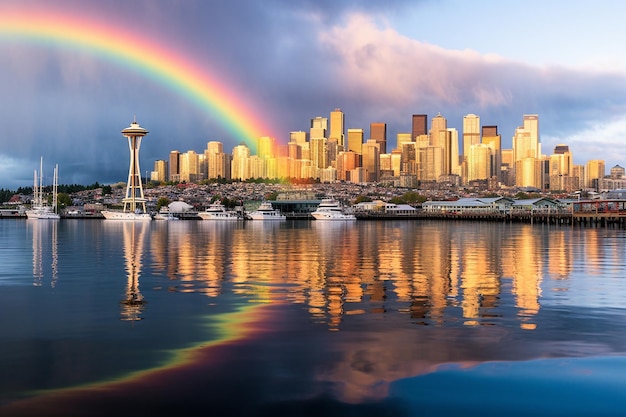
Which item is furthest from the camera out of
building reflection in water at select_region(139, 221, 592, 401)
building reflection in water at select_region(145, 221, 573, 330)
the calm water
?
building reflection in water at select_region(145, 221, 573, 330)

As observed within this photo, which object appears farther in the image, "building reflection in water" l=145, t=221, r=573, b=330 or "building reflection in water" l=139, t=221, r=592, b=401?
"building reflection in water" l=145, t=221, r=573, b=330

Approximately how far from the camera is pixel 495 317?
23.3 m

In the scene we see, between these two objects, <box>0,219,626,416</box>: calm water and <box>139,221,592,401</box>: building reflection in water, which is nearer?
<box>0,219,626,416</box>: calm water

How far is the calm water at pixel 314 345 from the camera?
14.0 meters

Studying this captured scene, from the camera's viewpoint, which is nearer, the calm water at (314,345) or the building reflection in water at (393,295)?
the calm water at (314,345)

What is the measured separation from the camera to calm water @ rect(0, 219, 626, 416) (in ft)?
46.1

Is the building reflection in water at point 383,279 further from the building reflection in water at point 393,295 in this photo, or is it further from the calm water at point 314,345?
the calm water at point 314,345

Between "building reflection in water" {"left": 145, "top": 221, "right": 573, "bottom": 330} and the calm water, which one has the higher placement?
"building reflection in water" {"left": 145, "top": 221, "right": 573, "bottom": 330}

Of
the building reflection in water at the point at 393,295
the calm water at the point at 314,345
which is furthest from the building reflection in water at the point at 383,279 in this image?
the calm water at the point at 314,345

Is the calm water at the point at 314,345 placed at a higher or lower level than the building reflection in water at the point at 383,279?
lower

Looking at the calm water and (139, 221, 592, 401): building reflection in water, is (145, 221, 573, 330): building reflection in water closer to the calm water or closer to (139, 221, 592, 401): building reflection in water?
(139, 221, 592, 401): building reflection in water

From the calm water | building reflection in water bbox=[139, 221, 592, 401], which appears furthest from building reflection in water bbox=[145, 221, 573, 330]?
the calm water

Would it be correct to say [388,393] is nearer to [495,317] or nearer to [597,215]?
[495,317]

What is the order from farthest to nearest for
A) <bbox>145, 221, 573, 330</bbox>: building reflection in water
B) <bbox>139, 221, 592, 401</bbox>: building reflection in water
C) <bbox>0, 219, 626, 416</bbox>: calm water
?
<bbox>145, 221, 573, 330</bbox>: building reflection in water → <bbox>139, 221, 592, 401</bbox>: building reflection in water → <bbox>0, 219, 626, 416</bbox>: calm water
